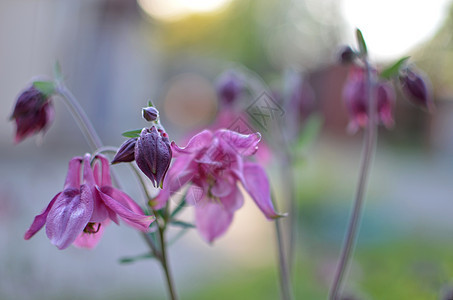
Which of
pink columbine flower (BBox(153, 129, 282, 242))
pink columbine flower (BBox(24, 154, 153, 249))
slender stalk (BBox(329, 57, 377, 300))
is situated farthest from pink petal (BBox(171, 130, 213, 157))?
slender stalk (BBox(329, 57, 377, 300))

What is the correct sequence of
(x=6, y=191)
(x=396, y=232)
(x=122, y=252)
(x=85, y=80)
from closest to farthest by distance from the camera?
(x=6, y=191), (x=122, y=252), (x=396, y=232), (x=85, y=80)

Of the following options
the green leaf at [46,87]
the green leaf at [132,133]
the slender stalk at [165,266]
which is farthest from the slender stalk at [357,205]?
the green leaf at [46,87]

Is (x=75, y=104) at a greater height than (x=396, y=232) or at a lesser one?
greater

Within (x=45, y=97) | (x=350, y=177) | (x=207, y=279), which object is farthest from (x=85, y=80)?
(x=45, y=97)

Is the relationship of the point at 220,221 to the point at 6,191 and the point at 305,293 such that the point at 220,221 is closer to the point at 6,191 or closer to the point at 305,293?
the point at 6,191

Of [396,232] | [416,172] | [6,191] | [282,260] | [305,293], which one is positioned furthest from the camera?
[416,172]

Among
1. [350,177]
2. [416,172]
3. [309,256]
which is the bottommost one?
[416,172]

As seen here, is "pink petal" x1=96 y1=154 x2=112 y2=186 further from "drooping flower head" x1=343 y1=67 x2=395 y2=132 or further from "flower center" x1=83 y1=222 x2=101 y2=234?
"drooping flower head" x1=343 y1=67 x2=395 y2=132
